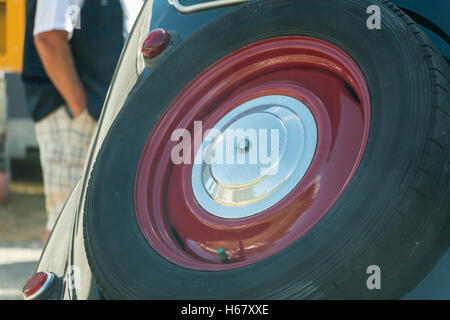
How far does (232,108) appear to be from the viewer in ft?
5.04

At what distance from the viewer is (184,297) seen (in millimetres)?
1129

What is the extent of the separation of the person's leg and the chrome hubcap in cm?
136

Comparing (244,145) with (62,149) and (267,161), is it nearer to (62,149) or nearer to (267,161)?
(267,161)

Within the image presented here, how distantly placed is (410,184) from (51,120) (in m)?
2.09

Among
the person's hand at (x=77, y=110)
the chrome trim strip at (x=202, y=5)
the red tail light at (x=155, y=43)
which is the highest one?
the chrome trim strip at (x=202, y=5)

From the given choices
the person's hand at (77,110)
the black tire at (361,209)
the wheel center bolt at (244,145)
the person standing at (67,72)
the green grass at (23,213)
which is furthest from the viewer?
the green grass at (23,213)

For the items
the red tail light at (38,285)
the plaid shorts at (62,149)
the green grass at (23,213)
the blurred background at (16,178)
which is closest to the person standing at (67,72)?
the plaid shorts at (62,149)

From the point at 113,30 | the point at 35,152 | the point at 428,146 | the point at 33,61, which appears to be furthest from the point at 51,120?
the point at 35,152

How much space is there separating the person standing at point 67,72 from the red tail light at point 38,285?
1164mm

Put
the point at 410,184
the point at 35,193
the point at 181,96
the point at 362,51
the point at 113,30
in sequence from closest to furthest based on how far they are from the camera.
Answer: the point at 410,184 < the point at 362,51 < the point at 181,96 < the point at 113,30 < the point at 35,193

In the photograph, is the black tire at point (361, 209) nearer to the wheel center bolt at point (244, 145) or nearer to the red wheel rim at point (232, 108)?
the red wheel rim at point (232, 108)

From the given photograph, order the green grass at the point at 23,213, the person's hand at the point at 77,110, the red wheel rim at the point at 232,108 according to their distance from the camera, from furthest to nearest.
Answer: the green grass at the point at 23,213 → the person's hand at the point at 77,110 → the red wheel rim at the point at 232,108

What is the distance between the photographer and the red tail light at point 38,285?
4.56 ft
